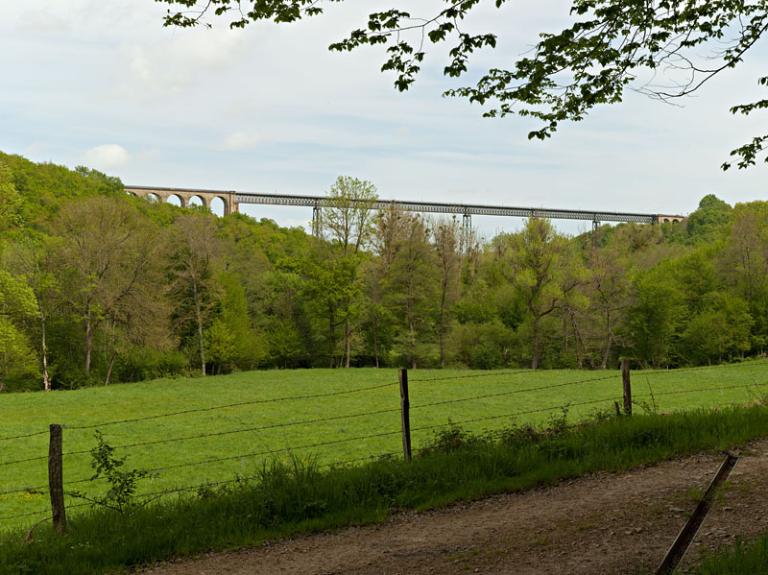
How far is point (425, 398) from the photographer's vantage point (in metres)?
39.6

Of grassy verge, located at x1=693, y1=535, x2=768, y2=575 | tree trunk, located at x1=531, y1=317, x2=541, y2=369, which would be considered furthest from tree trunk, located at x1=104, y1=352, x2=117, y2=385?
grassy verge, located at x1=693, y1=535, x2=768, y2=575

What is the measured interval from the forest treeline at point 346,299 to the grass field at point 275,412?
544 cm

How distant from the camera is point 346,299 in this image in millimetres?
58719

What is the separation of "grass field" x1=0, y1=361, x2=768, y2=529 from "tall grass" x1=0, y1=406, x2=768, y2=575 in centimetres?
260

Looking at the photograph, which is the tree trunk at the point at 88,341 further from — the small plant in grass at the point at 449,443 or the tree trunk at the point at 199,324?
the small plant in grass at the point at 449,443

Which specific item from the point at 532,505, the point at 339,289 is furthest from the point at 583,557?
the point at 339,289

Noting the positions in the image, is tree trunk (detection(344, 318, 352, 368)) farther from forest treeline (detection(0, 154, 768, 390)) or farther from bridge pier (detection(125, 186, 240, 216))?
bridge pier (detection(125, 186, 240, 216))

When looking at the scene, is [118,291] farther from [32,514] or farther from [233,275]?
[32,514]

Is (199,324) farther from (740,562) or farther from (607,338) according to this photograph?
(740,562)

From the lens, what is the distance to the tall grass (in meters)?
6.98

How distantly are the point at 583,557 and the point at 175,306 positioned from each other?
170 ft

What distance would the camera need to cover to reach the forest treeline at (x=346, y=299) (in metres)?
50.7

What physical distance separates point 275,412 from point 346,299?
24.0 m

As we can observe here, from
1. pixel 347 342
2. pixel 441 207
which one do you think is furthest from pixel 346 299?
pixel 441 207
